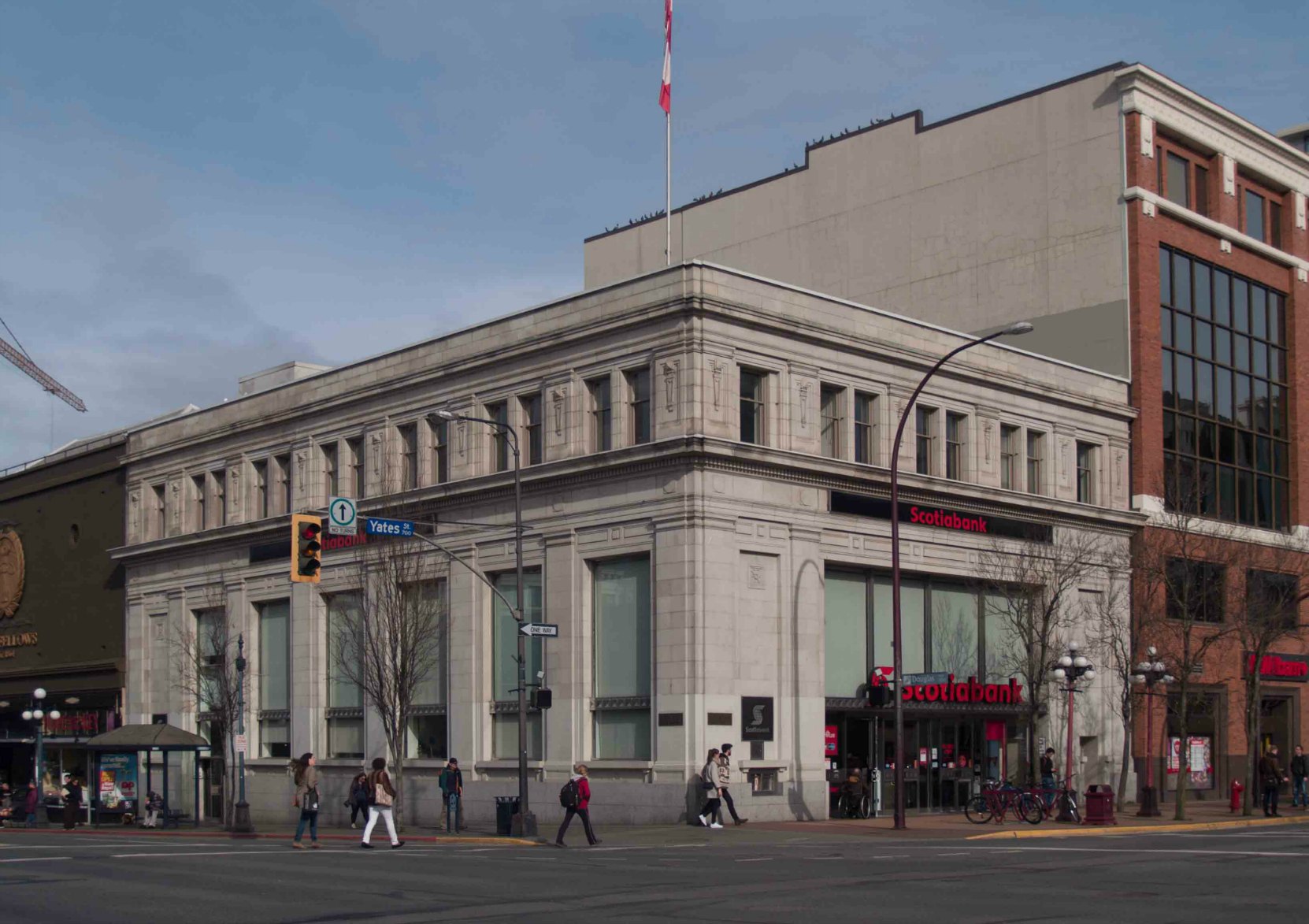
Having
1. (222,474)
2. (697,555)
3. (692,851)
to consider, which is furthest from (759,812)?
(222,474)

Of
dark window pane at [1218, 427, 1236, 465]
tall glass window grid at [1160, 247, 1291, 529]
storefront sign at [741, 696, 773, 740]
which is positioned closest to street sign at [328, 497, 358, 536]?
storefront sign at [741, 696, 773, 740]

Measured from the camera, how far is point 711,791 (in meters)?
38.8

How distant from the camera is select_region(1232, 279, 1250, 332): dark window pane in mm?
60281

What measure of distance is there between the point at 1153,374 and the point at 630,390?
21.1 metres

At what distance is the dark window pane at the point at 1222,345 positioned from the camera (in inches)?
2328

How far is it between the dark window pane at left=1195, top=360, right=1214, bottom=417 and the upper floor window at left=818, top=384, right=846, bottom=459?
18369 mm

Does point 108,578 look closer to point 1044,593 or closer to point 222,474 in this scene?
point 222,474

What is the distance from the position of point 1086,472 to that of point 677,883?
34.8m

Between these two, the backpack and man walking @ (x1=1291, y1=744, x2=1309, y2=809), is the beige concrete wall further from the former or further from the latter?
the backpack

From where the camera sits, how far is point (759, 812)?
42062 mm

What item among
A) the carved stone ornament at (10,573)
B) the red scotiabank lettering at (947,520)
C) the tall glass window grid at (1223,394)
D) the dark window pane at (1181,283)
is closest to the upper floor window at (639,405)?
the red scotiabank lettering at (947,520)

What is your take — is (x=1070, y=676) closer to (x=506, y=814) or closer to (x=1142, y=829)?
(x=1142, y=829)

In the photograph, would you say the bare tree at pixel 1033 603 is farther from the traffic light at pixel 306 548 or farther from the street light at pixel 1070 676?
the traffic light at pixel 306 548

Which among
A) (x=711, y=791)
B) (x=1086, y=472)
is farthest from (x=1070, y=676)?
(x=1086, y=472)
